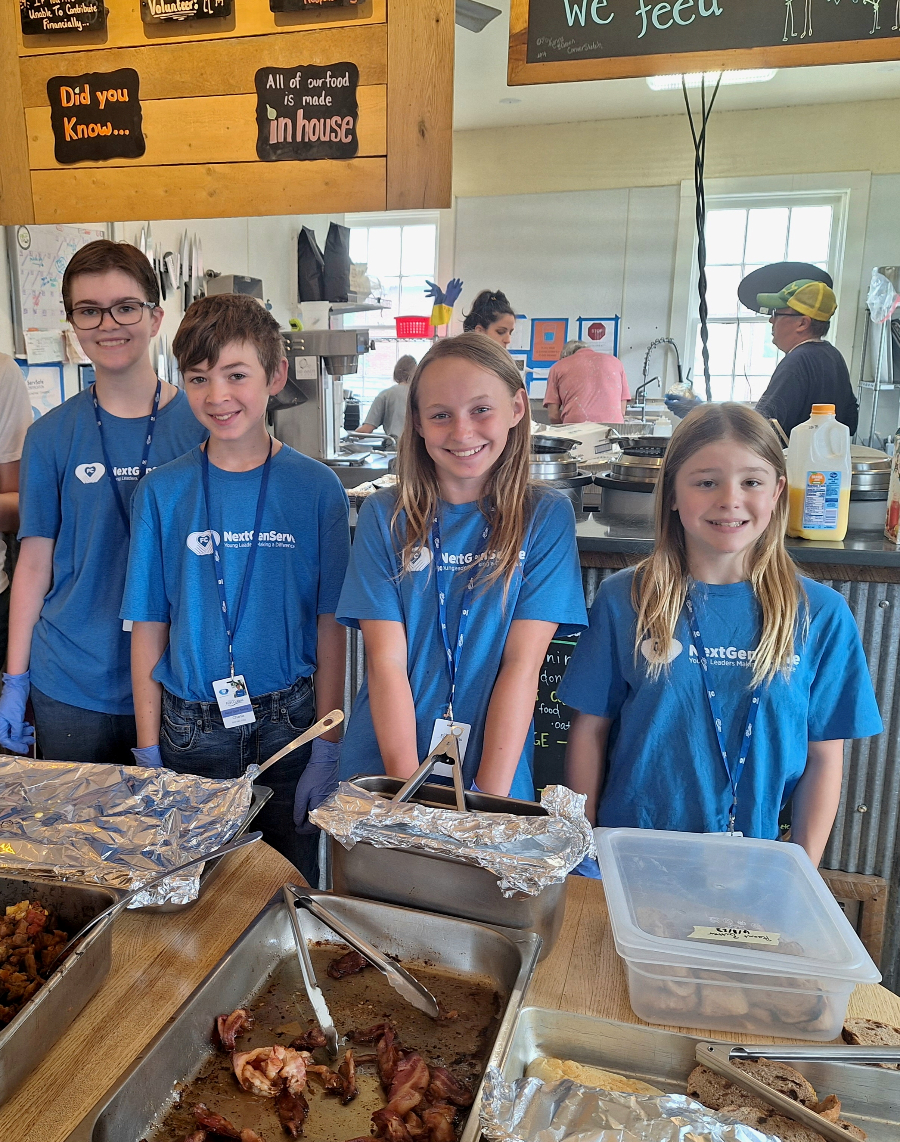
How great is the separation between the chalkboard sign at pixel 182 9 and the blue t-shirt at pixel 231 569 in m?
1.06

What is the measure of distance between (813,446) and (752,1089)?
156 centimetres

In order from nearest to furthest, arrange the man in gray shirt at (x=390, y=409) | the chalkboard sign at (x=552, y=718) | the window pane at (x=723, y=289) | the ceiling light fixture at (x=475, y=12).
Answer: the chalkboard sign at (x=552, y=718) < the ceiling light fixture at (x=475, y=12) < the man in gray shirt at (x=390, y=409) < the window pane at (x=723, y=289)

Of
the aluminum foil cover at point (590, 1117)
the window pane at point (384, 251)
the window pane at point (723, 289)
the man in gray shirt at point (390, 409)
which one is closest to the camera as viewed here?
the aluminum foil cover at point (590, 1117)

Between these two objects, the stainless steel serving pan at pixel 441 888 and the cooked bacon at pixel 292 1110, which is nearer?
the cooked bacon at pixel 292 1110

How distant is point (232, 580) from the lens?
1.71 metres

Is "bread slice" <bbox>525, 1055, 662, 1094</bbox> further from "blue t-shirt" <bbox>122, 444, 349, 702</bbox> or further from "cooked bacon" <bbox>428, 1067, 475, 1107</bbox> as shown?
"blue t-shirt" <bbox>122, 444, 349, 702</bbox>

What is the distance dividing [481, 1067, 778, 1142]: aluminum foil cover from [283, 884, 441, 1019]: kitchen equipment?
186 mm

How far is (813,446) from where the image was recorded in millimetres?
2057

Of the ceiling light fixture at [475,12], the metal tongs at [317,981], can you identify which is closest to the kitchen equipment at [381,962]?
the metal tongs at [317,981]

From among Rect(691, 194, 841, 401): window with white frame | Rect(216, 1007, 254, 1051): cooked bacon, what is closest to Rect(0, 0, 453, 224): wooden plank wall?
Rect(216, 1007, 254, 1051): cooked bacon

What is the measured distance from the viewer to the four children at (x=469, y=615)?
1539 millimetres

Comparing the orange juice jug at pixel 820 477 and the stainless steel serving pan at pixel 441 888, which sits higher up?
the orange juice jug at pixel 820 477

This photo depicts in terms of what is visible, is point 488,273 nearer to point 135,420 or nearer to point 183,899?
point 135,420

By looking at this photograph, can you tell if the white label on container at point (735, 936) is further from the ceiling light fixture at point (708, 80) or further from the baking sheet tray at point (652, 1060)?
the ceiling light fixture at point (708, 80)
